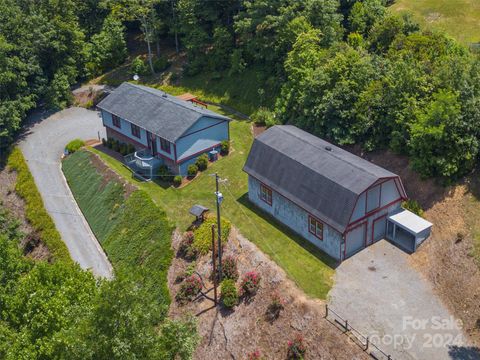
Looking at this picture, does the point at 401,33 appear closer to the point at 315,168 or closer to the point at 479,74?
the point at 479,74

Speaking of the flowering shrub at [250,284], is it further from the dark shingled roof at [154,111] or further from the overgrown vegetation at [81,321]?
the dark shingled roof at [154,111]

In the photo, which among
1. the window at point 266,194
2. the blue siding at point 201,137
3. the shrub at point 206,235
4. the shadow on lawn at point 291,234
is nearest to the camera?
the shadow on lawn at point 291,234

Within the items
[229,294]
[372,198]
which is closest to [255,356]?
[229,294]

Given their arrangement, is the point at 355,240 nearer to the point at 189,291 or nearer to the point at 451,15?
the point at 189,291

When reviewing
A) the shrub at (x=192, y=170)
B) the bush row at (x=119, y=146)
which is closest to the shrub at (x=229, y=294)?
the shrub at (x=192, y=170)

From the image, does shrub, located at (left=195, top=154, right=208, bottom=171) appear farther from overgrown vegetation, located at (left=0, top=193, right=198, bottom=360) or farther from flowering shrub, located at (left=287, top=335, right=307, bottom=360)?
flowering shrub, located at (left=287, top=335, right=307, bottom=360)

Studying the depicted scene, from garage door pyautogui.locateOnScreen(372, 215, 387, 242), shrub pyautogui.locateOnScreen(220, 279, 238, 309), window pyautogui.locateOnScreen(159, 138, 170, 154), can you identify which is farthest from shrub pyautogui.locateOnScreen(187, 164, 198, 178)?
garage door pyautogui.locateOnScreen(372, 215, 387, 242)
